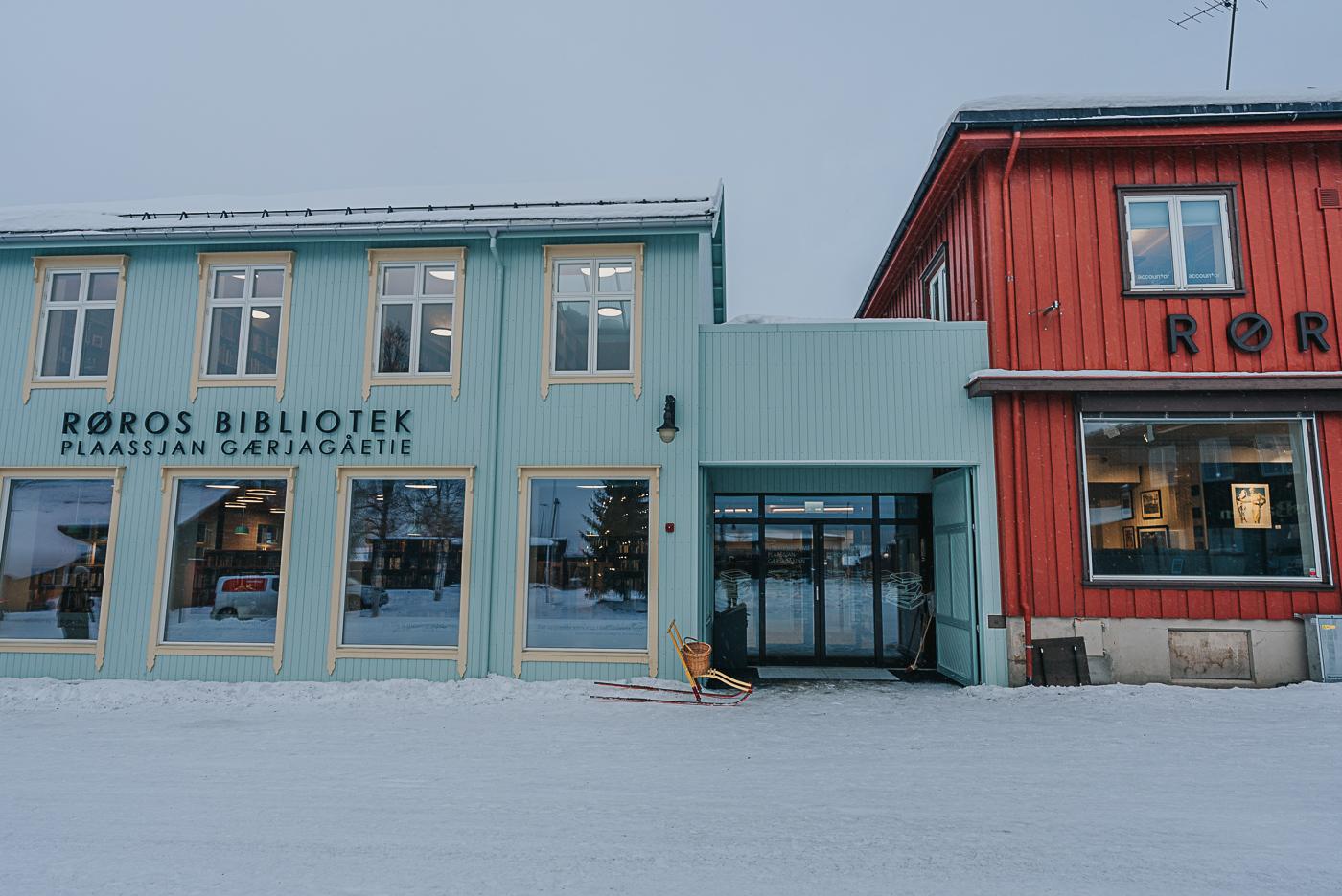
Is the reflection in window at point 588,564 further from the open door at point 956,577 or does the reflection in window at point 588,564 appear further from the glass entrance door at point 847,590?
the open door at point 956,577

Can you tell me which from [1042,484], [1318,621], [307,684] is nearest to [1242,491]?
[1318,621]

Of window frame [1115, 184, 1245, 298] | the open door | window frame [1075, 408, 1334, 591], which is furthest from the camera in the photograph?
the open door

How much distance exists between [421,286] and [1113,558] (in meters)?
8.95

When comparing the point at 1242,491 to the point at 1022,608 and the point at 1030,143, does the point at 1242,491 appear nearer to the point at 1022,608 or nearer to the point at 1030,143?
the point at 1022,608

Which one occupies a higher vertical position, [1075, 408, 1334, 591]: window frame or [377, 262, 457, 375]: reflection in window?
[377, 262, 457, 375]: reflection in window

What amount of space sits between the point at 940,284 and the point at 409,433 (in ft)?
26.0

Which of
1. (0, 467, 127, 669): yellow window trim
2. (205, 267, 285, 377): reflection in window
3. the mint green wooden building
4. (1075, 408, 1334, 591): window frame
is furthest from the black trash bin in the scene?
(0, 467, 127, 669): yellow window trim

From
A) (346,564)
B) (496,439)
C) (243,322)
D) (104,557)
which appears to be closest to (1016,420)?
(496,439)

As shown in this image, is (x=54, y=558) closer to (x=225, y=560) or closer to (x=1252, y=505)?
(x=225, y=560)

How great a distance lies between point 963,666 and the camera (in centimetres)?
997

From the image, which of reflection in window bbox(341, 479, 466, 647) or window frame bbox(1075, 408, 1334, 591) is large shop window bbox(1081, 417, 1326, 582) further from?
reflection in window bbox(341, 479, 466, 647)

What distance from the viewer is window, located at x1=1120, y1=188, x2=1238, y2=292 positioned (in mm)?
9641

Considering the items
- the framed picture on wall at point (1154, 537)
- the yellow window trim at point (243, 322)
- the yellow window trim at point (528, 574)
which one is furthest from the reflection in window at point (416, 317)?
the framed picture on wall at point (1154, 537)

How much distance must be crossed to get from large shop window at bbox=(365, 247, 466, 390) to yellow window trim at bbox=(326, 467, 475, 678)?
1.12 metres
